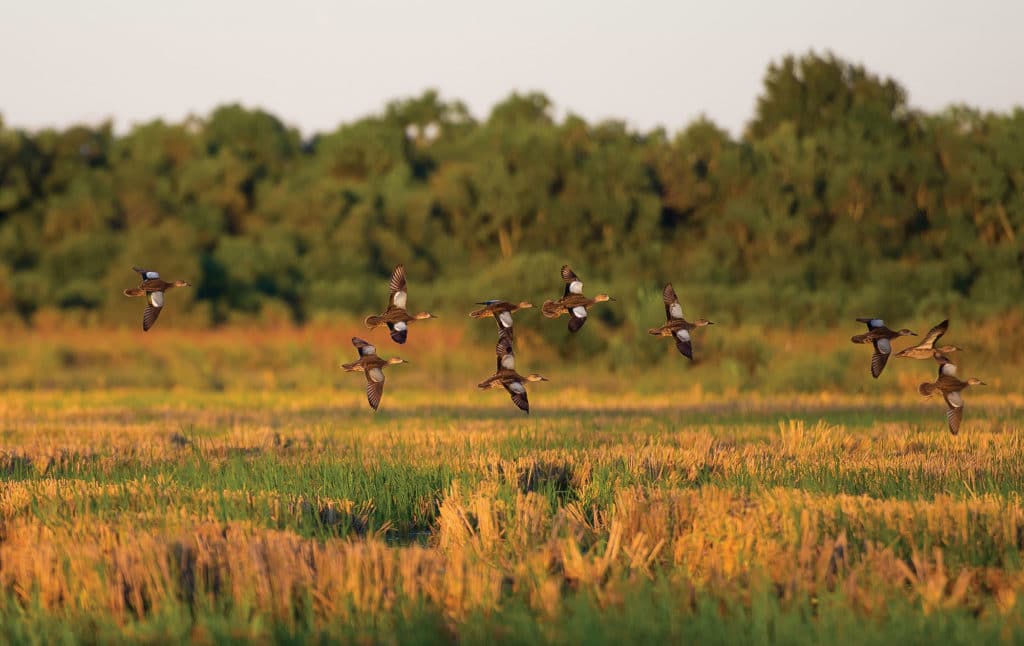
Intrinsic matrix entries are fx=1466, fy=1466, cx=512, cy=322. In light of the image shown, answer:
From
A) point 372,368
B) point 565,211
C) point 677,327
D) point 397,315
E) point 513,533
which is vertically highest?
point 565,211

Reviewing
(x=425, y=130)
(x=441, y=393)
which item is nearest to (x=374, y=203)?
(x=425, y=130)

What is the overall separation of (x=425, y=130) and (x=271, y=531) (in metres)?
48.5

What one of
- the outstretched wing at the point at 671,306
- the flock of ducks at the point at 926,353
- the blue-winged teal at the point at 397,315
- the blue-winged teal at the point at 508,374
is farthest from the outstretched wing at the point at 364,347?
the flock of ducks at the point at 926,353

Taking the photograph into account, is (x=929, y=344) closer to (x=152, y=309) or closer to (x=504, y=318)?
(x=504, y=318)

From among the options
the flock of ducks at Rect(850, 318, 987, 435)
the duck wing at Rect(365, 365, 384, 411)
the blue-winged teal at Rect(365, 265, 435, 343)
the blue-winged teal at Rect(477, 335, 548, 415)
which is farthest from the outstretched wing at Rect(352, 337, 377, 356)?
the flock of ducks at Rect(850, 318, 987, 435)

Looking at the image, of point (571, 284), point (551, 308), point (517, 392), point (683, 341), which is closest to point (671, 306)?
point (683, 341)

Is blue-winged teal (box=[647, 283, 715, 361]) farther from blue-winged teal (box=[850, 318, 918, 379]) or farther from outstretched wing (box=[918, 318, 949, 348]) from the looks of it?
outstretched wing (box=[918, 318, 949, 348])

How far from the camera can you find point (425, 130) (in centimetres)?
5631

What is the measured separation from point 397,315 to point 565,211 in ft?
121

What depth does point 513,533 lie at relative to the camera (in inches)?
353

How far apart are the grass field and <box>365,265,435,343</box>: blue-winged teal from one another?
4.17ft

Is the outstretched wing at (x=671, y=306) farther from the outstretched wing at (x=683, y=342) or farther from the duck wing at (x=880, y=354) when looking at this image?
the duck wing at (x=880, y=354)

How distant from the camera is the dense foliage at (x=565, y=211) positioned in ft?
134

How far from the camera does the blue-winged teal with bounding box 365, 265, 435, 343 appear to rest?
9039mm
